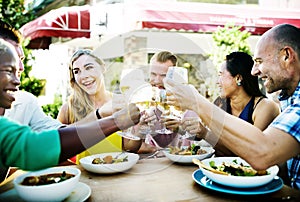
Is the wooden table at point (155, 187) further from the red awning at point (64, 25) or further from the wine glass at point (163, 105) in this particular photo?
the red awning at point (64, 25)

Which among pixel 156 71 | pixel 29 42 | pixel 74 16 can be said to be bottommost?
pixel 156 71

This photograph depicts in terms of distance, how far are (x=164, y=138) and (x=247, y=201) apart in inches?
38.4

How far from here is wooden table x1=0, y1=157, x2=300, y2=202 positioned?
1.21 m

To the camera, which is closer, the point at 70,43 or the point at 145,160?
the point at 145,160

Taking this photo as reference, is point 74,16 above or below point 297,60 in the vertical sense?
above

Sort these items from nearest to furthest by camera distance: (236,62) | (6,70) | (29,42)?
(6,70) → (236,62) → (29,42)

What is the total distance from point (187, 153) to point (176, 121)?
0.82 ft

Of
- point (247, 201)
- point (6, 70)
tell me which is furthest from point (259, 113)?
point (6, 70)

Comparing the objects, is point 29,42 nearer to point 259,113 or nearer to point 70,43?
point 70,43

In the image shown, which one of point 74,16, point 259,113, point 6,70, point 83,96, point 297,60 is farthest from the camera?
point 74,16

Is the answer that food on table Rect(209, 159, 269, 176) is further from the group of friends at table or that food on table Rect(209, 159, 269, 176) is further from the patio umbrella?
the patio umbrella

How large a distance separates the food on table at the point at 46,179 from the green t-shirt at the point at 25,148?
0.25 meters

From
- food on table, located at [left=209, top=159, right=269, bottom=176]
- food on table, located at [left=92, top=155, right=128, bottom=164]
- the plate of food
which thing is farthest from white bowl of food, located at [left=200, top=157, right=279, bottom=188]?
food on table, located at [left=92, top=155, right=128, bottom=164]

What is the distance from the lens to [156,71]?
5.25 feet
